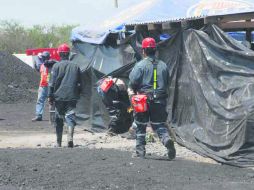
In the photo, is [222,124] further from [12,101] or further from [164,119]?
[12,101]

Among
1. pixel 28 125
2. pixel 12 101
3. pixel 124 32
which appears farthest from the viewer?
pixel 12 101

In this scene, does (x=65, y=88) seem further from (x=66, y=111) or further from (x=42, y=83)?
(x=42, y=83)

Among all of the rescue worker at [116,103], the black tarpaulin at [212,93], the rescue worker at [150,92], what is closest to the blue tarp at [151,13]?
the rescue worker at [116,103]

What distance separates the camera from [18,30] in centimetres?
7281

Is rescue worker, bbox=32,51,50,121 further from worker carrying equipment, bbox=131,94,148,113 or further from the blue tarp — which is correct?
worker carrying equipment, bbox=131,94,148,113

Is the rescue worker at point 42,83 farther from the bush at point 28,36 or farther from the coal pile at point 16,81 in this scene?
the bush at point 28,36

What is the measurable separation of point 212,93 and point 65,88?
120 inches

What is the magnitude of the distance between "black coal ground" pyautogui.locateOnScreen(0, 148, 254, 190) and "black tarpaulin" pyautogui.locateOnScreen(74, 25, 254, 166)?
0.64 m

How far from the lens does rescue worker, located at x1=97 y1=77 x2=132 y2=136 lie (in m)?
14.3

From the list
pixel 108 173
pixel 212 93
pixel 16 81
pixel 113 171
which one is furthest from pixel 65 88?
pixel 16 81

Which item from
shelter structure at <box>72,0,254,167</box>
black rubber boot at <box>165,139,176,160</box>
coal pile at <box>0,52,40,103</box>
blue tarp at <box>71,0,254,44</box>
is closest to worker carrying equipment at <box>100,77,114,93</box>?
shelter structure at <box>72,0,254,167</box>

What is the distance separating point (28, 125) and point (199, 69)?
307 inches

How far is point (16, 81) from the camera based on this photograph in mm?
34031

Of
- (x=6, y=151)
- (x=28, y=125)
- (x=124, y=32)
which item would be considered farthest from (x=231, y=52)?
(x=28, y=125)
